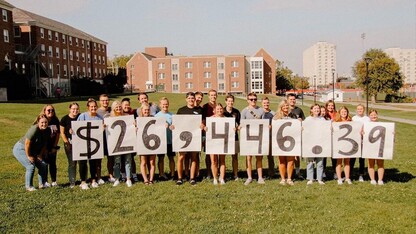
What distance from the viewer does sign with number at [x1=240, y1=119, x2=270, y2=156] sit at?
10.0 metres

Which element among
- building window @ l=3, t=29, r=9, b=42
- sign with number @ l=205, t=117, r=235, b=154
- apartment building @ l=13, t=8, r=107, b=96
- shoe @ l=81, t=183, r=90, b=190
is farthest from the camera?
apartment building @ l=13, t=8, r=107, b=96

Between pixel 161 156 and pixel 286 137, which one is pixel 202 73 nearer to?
pixel 161 156

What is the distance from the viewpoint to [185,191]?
9352 mm

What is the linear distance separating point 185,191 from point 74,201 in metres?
2.52

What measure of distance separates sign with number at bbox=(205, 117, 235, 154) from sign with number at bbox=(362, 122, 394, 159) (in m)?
3.38

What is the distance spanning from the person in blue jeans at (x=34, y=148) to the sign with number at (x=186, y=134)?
3.09 meters

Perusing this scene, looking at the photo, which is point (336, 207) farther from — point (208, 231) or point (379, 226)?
point (208, 231)

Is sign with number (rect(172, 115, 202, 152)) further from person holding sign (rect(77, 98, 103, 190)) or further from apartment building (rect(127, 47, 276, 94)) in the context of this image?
apartment building (rect(127, 47, 276, 94))

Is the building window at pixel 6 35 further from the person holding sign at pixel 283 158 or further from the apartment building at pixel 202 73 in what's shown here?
the apartment building at pixel 202 73

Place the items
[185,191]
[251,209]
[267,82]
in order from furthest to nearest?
[267,82], [185,191], [251,209]

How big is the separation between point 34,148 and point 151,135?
9.15 ft

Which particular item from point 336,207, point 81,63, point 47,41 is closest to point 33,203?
point 336,207

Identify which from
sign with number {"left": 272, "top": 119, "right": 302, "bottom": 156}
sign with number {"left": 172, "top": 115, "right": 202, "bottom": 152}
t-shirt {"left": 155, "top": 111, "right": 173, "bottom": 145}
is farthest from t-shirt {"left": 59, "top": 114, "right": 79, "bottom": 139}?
sign with number {"left": 272, "top": 119, "right": 302, "bottom": 156}

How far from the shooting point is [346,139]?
996cm
